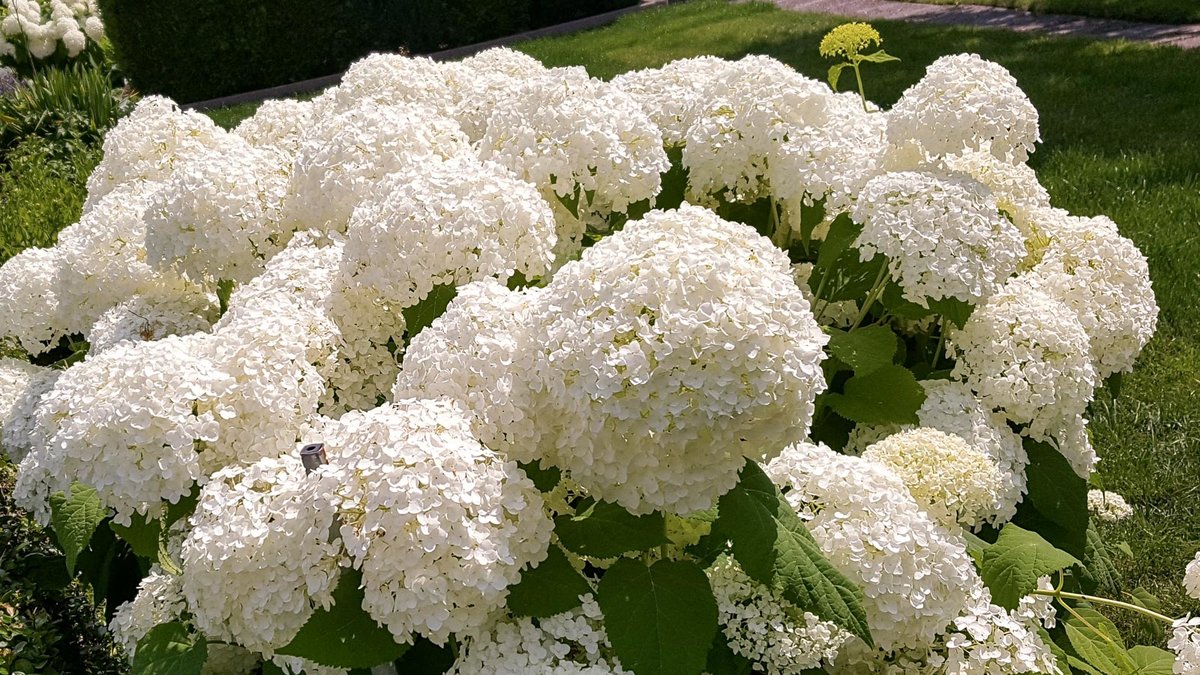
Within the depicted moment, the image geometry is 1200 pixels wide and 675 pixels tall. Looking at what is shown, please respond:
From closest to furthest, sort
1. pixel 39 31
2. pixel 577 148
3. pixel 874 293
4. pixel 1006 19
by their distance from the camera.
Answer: pixel 577 148 → pixel 874 293 → pixel 39 31 → pixel 1006 19

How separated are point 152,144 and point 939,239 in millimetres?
2460

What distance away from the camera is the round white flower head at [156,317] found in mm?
2602

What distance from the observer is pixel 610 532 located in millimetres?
1692

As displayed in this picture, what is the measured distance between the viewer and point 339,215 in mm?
2500

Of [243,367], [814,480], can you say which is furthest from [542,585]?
[243,367]

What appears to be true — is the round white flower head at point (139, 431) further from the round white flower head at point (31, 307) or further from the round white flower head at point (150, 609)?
the round white flower head at point (31, 307)

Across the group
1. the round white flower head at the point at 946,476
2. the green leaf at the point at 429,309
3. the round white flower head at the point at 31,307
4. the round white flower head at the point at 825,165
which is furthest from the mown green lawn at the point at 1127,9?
the round white flower head at the point at 31,307

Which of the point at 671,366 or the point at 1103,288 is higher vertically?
the point at 671,366

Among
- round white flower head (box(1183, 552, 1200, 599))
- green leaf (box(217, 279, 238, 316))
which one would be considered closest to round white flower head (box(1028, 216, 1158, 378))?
round white flower head (box(1183, 552, 1200, 599))

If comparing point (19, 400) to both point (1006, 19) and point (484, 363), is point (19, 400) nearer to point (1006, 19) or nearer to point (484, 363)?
point (484, 363)

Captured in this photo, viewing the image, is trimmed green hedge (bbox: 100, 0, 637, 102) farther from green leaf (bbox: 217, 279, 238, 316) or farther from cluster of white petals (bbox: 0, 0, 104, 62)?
green leaf (bbox: 217, 279, 238, 316)

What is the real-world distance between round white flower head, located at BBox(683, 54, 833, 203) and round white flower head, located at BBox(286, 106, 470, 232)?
632mm

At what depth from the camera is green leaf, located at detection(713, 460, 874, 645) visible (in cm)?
167

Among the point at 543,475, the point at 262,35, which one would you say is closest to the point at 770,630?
the point at 543,475
